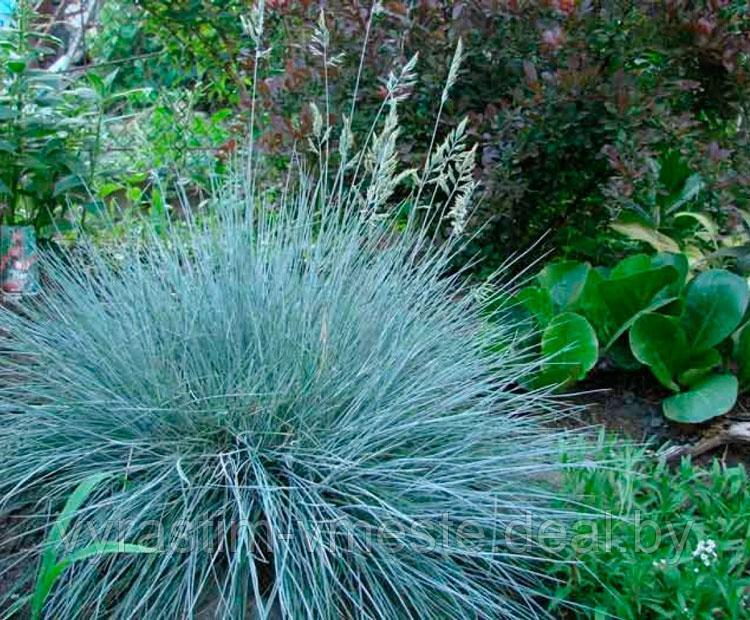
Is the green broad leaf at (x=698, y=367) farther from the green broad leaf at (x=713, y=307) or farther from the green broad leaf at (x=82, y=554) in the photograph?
the green broad leaf at (x=82, y=554)

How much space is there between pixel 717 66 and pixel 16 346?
2769mm

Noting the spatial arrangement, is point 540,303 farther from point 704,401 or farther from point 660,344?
point 704,401

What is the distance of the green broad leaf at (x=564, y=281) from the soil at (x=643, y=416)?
0.97 ft

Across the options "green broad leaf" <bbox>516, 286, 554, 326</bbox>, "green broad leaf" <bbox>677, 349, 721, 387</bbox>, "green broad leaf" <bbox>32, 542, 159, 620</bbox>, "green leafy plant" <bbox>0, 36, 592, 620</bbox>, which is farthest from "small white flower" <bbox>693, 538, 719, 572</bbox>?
"green broad leaf" <bbox>32, 542, 159, 620</bbox>

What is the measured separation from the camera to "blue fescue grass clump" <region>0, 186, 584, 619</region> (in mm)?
1896

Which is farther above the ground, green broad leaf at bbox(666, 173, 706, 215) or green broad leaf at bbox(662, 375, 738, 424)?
green broad leaf at bbox(666, 173, 706, 215)

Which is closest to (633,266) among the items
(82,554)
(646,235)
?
(646,235)

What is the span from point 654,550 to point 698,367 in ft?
3.19

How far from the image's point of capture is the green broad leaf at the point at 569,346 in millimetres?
2787

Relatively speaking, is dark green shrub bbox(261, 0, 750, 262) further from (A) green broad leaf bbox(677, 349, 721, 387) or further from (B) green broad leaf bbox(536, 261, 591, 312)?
(A) green broad leaf bbox(677, 349, 721, 387)

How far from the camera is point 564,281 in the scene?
311 centimetres

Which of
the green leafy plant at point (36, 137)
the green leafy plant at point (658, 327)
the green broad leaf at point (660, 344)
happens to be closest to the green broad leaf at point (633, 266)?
the green leafy plant at point (658, 327)

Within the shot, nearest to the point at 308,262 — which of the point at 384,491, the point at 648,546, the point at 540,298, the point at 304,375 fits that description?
the point at 304,375

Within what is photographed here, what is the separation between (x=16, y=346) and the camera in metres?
2.43
